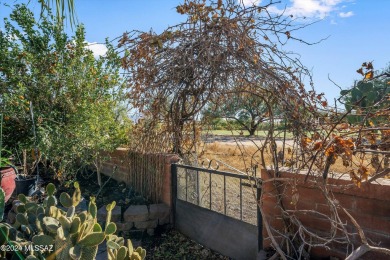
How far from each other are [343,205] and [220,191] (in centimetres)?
159

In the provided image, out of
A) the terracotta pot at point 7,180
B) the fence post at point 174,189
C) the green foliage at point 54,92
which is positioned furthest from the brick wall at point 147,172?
the terracotta pot at point 7,180

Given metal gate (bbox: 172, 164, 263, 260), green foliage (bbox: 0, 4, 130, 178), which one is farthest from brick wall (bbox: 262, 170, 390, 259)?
green foliage (bbox: 0, 4, 130, 178)

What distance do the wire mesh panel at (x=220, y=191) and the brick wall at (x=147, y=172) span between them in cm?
24

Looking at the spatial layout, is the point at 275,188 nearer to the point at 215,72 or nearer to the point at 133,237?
the point at 215,72

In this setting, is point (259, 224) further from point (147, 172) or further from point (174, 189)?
point (147, 172)

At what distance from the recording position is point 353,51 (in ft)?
8.96

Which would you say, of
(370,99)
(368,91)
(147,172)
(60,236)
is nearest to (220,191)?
(147,172)

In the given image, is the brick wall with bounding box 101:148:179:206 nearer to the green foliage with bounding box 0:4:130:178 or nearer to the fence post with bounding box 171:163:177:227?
the fence post with bounding box 171:163:177:227

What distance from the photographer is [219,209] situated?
3.61 m

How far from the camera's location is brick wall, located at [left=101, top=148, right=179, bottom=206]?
4.45 m

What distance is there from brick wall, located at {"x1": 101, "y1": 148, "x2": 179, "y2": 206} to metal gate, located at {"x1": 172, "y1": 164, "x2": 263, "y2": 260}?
156 mm

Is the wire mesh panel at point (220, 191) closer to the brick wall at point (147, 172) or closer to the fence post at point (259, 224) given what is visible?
the fence post at point (259, 224)

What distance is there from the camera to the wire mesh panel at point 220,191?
321 centimetres

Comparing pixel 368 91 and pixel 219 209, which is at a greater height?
pixel 368 91
